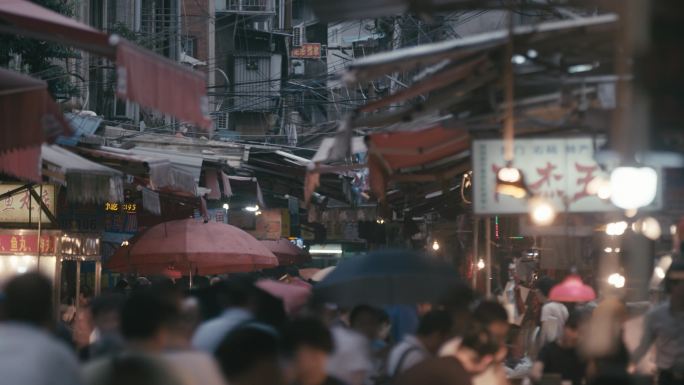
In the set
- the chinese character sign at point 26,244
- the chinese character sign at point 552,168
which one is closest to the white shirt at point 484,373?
the chinese character sign at point 552,168

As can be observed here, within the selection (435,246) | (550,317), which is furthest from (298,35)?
(550,317)

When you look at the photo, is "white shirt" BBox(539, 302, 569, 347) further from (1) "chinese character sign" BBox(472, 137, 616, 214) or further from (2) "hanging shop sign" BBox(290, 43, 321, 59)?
(2) "hanging shop sign" BBox(290, 43, 321, 59)

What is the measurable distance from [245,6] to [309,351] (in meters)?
44.2

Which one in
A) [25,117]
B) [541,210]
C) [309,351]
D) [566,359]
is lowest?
[566,359]

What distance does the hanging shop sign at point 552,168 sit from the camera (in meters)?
10.4

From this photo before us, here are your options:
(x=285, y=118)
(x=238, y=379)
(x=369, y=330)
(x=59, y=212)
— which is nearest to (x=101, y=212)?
(x=59, y=212)

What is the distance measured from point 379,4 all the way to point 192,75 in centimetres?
190

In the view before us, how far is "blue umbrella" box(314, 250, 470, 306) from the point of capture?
415 inches

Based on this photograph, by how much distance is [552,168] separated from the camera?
1043cm

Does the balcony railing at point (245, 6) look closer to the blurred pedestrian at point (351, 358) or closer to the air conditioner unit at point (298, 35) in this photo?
the air conditioner unit at point (298, 35)

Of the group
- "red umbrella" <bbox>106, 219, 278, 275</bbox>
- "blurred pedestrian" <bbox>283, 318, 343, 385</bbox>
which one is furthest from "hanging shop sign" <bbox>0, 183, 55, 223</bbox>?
"blurred pedestrian" <bbox>283, 318, 343, 385</bbox>

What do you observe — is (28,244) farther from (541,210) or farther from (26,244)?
(541,210)

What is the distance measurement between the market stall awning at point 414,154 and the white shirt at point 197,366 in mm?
5254

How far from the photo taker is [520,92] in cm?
1089
